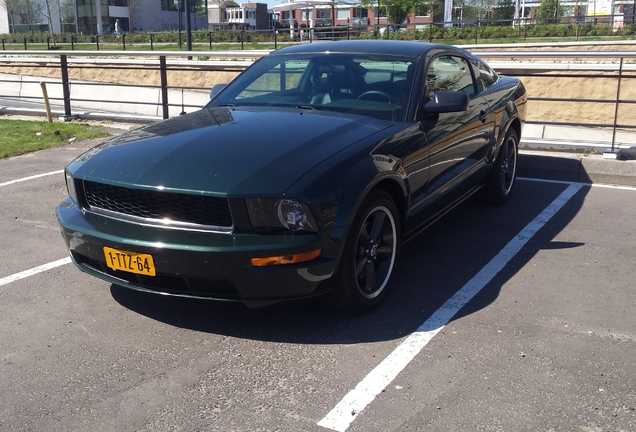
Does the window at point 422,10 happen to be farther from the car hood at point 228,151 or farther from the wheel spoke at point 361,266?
the wheel spoke at point 361,266

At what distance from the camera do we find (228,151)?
162 inches

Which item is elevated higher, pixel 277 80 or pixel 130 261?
pixel 277 80

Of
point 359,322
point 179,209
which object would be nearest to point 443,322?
point 359,322

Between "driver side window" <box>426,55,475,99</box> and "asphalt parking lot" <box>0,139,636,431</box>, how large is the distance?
1.30 m

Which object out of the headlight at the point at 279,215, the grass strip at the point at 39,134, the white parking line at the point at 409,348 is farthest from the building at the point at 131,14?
the headlight at the point at 279,215

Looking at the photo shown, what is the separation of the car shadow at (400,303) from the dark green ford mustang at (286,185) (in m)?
0.18

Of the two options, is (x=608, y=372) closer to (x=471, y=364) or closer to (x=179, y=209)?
(x=471, y=364)

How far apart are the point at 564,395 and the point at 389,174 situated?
1633 millimetres

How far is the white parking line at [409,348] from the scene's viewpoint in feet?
10.7

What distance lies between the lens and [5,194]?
739 cm

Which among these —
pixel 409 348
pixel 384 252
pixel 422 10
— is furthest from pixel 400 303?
pixel 422 10

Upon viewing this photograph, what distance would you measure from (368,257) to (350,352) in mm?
678

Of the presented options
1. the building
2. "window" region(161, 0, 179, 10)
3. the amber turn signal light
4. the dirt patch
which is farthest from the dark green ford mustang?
"window" region(161, 0, 179, 10)

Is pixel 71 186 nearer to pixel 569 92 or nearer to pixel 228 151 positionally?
pixel 228 151
